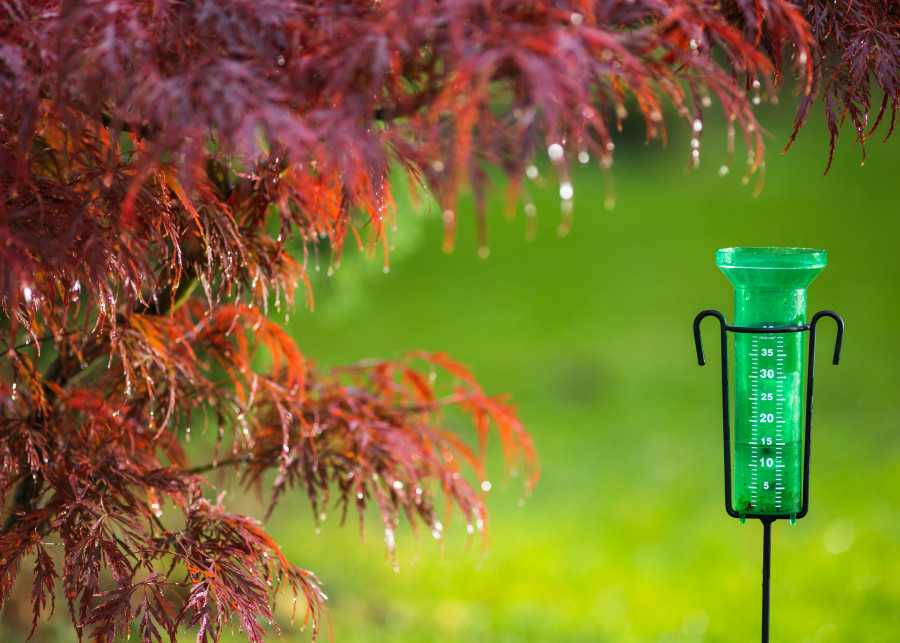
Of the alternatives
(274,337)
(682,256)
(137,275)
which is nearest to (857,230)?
(682,256)

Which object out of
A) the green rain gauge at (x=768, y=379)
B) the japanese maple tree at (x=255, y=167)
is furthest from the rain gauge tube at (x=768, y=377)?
the japanese maple tree at (x=255, y=167)

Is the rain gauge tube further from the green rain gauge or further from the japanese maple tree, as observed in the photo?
the japanese maple tree

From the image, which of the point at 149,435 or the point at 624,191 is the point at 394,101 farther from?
the point at 624,191

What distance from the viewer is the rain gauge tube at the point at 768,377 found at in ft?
5.39

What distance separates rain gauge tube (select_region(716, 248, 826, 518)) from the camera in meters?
1.64

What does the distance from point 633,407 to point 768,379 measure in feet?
15.0

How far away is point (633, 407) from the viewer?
6168 millimetres

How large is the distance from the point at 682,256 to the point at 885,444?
9.87 feet

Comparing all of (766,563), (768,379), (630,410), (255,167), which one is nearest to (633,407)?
(630,410)

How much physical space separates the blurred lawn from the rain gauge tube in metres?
1.78

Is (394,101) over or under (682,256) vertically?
over

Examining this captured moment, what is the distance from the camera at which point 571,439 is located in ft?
19.1

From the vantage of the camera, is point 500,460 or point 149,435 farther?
point 500,460

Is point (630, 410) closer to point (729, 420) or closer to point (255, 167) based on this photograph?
point (729, 420)
